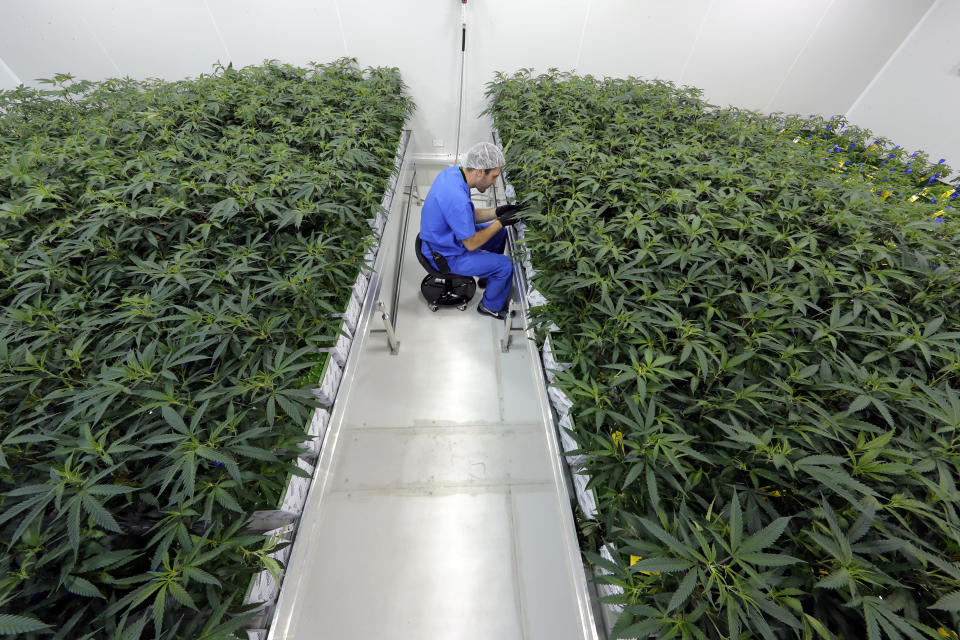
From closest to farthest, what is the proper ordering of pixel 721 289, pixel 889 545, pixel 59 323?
pixel 889 545 < pixel 59 323 < pixel 721 289

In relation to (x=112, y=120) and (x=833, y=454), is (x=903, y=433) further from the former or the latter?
(x=112, y=120)

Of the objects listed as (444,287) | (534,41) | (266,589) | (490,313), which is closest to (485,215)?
(444,287)

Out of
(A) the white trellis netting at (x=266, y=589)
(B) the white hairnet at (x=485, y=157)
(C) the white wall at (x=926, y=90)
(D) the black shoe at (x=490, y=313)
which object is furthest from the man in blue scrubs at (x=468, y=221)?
(C) the white wall at (x=926, y=90)

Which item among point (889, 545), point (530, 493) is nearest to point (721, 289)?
point (889, 545)

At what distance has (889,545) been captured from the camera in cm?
68

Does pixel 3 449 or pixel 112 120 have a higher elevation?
pixel 112 120

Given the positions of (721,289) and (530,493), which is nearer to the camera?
(721,289)

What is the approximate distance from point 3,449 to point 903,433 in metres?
2.26

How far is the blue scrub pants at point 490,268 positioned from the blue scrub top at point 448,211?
0.15m

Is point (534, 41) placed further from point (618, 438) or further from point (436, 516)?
point (436, 516)

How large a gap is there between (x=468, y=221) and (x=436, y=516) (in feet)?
5.53

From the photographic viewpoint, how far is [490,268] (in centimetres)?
243

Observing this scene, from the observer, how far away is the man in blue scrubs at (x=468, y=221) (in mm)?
2090

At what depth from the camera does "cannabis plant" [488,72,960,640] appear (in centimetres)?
69
